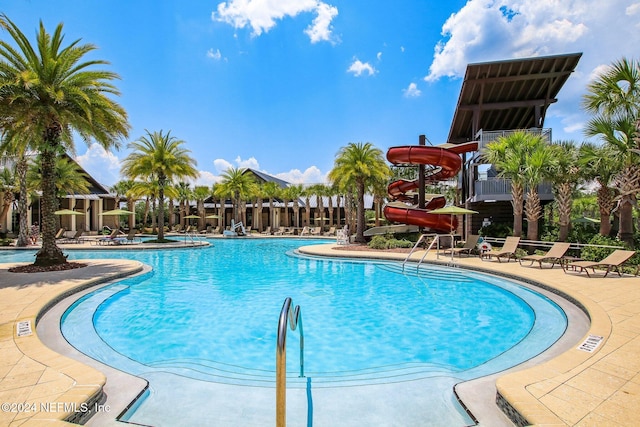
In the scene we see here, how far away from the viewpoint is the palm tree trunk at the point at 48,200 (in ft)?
37.7

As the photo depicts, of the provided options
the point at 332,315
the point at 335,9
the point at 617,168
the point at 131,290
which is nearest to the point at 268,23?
the point at 335,9

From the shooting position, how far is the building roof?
61.6 ft

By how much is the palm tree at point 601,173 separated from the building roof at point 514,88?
→ 22.8ft

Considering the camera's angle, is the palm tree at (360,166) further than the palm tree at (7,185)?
No

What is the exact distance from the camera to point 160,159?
77.5 feet

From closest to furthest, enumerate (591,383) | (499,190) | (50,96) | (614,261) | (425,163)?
(591,383), (614,261), (50,96), (499,190), (425,163)

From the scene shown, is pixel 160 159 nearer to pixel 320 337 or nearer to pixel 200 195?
pixel 320 337

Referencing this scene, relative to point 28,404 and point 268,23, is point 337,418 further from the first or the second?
point 268,23

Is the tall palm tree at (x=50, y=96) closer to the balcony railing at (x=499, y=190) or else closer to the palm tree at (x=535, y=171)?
the palm tree at (x=535, y=171)

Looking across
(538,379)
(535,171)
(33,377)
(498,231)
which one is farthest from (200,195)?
(538,379)

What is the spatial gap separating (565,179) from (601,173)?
1138mm

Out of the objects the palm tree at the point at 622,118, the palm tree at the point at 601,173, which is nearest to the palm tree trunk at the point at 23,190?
the palm tree at the point at 622,118

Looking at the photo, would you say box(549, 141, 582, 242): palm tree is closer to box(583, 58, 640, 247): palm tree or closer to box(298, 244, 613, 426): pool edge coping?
box(583, 58, 640, 247): palm tree

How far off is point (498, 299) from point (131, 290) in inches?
371
